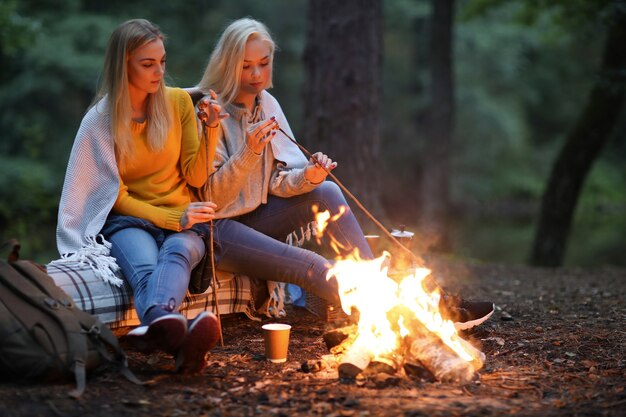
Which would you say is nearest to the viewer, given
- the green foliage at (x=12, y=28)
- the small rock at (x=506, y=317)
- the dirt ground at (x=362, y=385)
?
the dirt ground at (x=362, y=385)

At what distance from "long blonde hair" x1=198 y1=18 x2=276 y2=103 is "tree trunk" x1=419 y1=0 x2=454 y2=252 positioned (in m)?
5.46

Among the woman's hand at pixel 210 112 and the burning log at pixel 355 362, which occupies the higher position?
the woman's hand at pixel 210 112

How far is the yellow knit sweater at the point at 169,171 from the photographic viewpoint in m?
3.54

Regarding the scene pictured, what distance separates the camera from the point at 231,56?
3.73 m

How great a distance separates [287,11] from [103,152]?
12780mm

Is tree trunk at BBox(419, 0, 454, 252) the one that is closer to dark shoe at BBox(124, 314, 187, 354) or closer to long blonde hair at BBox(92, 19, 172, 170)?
long blonde hair at BBox(92, 19, 172, 170)

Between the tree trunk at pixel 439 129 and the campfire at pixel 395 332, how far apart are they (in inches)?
217

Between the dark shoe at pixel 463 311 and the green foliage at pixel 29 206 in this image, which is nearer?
the dark shoe at pixel 463 311

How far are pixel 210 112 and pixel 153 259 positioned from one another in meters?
0.76

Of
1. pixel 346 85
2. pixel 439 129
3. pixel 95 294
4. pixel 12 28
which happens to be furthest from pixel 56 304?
pixel 439 129

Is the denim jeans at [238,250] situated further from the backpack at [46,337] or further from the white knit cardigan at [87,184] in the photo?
the backpack at [46,337]

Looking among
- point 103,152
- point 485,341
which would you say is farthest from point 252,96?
point 485,341

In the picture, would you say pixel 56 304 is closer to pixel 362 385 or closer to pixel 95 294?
pixel 95 294

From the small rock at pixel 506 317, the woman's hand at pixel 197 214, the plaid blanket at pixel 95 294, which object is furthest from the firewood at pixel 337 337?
the small rock at pixel 506 317
